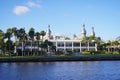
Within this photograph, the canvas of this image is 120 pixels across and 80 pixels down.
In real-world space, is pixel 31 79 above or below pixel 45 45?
below

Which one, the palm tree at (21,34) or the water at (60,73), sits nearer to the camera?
the water at (60,73)

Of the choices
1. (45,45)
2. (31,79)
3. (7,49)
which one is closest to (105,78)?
(31,79)

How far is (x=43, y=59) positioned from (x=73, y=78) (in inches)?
2116

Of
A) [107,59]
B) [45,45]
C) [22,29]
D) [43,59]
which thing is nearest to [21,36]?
[22,29]

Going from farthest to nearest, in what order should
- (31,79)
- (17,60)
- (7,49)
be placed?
(7,49), (17,60), (31,79)

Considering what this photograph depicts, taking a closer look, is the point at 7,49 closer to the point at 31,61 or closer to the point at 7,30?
the point at 7,30

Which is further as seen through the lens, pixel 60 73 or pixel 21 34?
pixel 21 34

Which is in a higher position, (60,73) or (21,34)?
(21,34)

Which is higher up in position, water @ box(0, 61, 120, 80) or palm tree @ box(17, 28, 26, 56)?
palm tree @ box(17, 28, 26, 56)

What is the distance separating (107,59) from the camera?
11331cm

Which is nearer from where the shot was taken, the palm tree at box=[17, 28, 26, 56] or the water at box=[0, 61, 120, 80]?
the water at box=[0, 61, 120, 80]

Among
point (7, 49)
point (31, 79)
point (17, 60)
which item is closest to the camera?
point (31, 79)

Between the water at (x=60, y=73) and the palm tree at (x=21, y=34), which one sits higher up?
the palm tree at (x=21, y=34)

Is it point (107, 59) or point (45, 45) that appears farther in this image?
point (45, 45)
